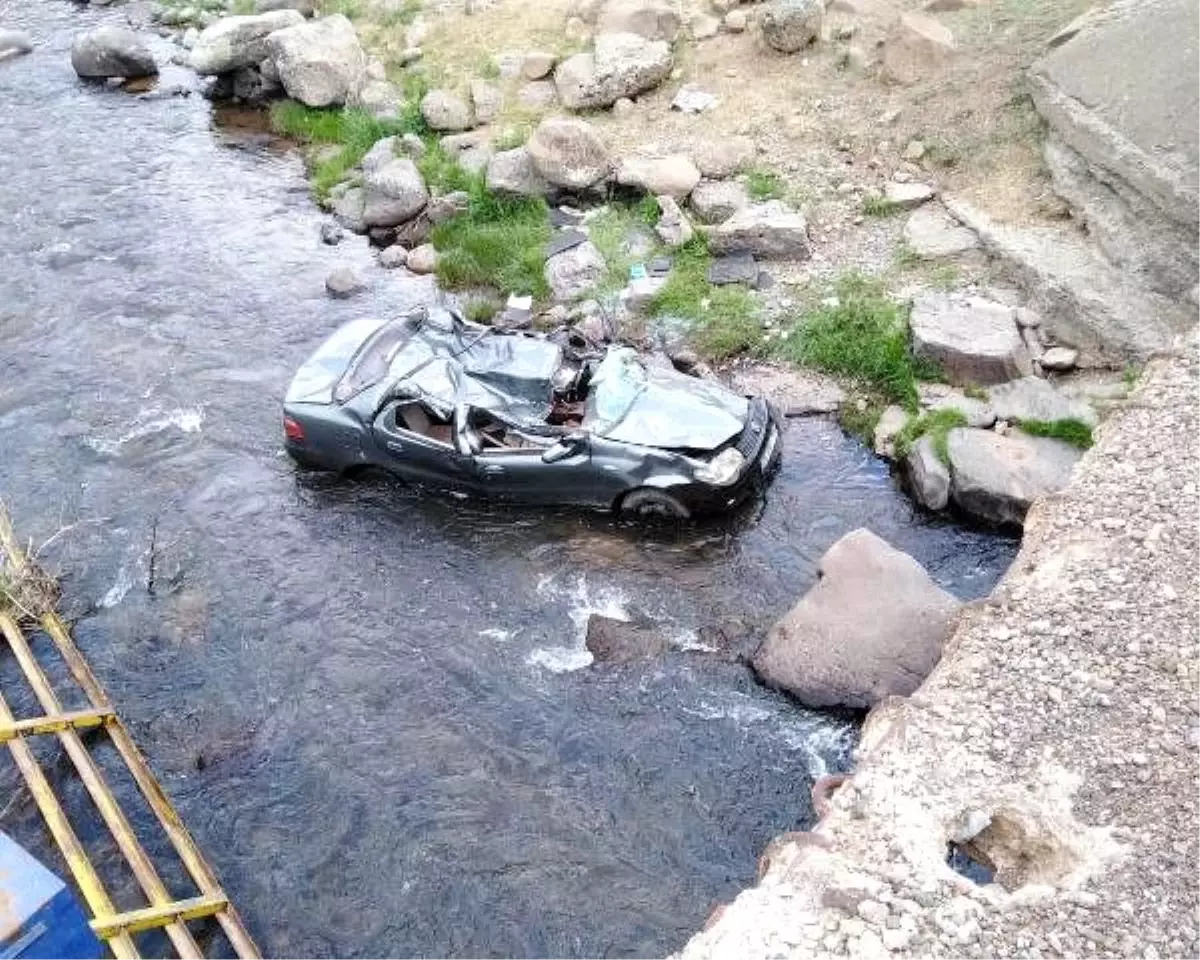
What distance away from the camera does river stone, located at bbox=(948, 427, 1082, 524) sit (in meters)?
11.2

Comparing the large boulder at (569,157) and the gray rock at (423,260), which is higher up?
the large boulder at (569,157)

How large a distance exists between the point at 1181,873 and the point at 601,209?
1184 centimetres

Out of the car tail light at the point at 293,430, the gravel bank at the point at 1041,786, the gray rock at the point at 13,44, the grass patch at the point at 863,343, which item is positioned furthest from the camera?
the gray rock at the point at 13,44

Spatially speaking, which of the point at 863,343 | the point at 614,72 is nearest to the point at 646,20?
the point at 614,72

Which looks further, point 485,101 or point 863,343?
point 485,101

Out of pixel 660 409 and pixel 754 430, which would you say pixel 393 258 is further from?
pixel 754 430

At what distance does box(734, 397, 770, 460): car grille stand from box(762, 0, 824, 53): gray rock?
862cm

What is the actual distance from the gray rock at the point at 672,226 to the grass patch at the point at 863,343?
218cm

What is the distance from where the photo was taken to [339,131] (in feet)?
64.1

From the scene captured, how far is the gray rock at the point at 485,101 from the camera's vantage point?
18.7 meters

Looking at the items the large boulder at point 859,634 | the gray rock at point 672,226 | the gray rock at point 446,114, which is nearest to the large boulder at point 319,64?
the gray rock at point 446,114

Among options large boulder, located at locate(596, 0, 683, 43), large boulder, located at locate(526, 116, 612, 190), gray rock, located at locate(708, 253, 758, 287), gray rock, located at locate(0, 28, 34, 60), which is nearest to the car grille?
gray rock, located at locate(708, 253, 758, 287)

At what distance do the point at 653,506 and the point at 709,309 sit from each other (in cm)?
379

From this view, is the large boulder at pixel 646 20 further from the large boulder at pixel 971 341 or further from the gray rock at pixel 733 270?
the large boulder at pixel 971 341
